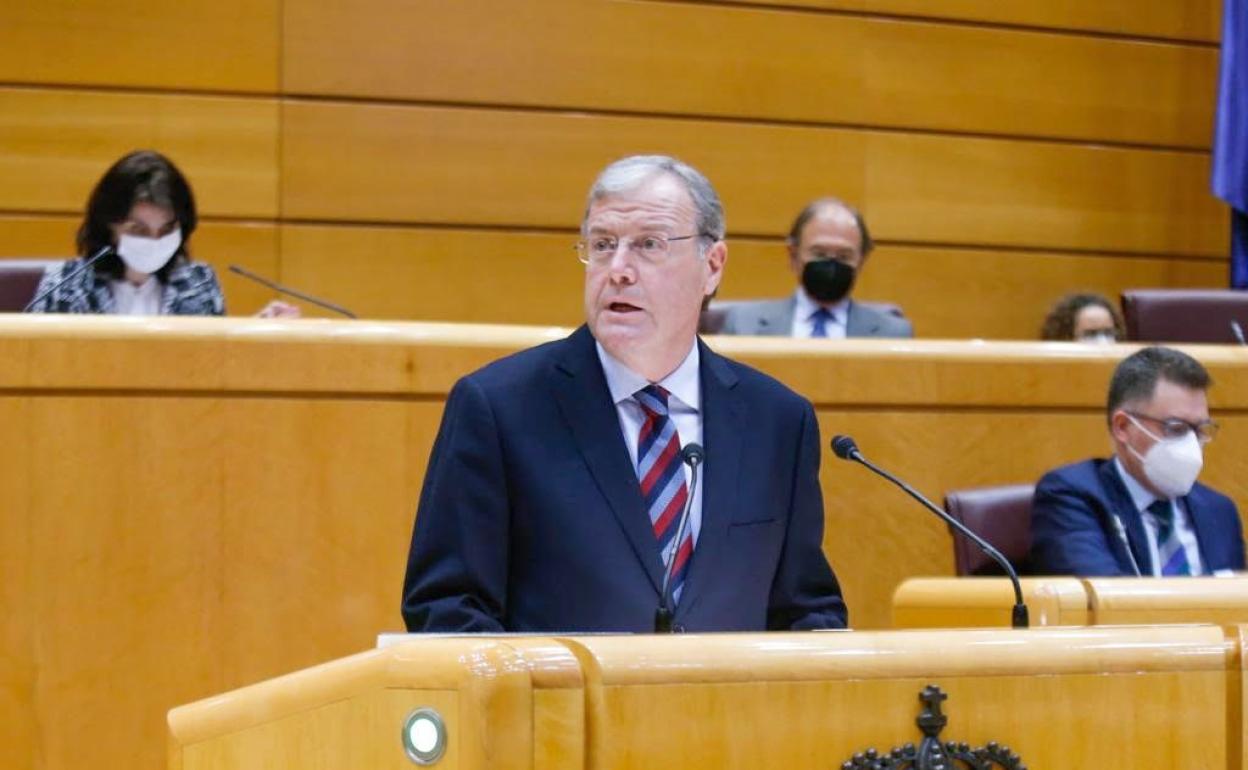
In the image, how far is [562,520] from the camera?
2219 mm

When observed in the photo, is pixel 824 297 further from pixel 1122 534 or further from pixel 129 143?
pixel 129 143

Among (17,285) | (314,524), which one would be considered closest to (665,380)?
(314,524)

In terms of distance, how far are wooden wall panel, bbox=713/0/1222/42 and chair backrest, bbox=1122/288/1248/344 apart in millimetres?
1773

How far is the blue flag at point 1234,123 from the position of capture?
6.23 m

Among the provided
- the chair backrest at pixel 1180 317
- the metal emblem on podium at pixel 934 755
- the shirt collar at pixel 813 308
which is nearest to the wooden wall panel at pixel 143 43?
the shirt collar at pixel 813 308

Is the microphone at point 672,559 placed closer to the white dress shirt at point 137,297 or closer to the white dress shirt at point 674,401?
the white dress shirt at point 674,401

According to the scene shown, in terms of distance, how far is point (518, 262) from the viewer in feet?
19.1

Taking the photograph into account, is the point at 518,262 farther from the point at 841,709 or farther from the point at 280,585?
the point at 841,709

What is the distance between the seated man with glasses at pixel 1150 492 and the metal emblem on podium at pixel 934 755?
1891mm

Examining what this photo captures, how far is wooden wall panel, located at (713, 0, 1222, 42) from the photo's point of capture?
20.2 ft

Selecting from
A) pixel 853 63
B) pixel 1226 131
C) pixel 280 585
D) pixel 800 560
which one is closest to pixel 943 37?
pixel 853 63

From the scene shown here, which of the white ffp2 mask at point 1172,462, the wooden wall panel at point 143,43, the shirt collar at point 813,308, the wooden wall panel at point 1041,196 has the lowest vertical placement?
the white ffp2 mask at point 1172,462

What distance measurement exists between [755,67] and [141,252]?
2.70 meters

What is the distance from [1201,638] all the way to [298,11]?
14.4 ft
